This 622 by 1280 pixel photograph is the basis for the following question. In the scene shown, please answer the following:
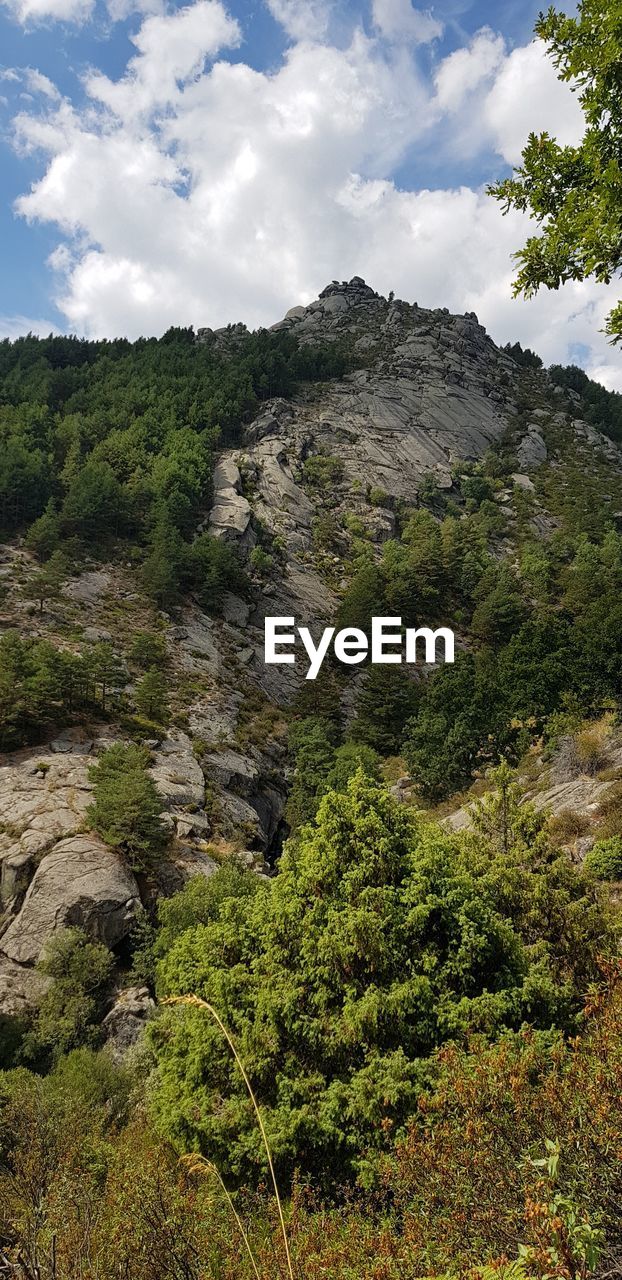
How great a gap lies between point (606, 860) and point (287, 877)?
408 inches

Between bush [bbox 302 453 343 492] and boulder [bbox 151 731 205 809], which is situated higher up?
bush [bbox 302 453 343 492]

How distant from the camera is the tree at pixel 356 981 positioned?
10406 millimetres

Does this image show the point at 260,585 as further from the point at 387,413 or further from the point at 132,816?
the point at 387,413

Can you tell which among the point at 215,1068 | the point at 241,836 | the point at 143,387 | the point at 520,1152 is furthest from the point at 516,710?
the point at 143,387

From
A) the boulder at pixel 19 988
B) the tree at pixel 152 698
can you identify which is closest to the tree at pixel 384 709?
the tree at pixel 152 698

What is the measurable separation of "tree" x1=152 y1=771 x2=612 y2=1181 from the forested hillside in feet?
0.24

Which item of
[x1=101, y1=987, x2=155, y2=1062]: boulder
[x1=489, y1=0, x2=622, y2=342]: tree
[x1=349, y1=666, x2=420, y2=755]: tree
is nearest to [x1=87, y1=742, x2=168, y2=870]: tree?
[x1=101, y1=987, x2=155, y2=1062]: boulder

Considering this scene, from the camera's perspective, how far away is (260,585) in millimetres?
66438

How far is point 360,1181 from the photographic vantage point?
8.84m

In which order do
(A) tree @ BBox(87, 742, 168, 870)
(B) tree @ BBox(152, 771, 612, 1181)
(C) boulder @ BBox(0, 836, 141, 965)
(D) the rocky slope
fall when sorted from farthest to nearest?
(A) tree @ BBox(87, 742, 168, 870)
(D) the rocky slope
(C) boulder @ BBox(0, 836, 141, 965)
(B) tree @ BBox(152, 771, 612, 1181)

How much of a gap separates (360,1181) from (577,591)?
61.9 meters

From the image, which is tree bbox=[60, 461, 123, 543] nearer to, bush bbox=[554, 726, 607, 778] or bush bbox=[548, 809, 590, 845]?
bush bbox=[554, 726, 607, 778]

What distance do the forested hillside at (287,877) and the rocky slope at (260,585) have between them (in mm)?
264

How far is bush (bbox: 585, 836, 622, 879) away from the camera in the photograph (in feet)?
57.8
